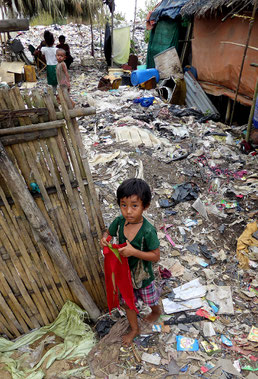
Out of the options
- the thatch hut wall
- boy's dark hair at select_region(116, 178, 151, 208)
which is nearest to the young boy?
boy's dark hair at select_region(116, 178, 151, 208)

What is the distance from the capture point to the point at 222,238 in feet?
11.8

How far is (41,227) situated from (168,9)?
10505mm

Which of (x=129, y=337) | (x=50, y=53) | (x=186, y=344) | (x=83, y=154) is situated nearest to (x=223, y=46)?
(x=50, y=53)

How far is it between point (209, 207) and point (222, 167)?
140cm

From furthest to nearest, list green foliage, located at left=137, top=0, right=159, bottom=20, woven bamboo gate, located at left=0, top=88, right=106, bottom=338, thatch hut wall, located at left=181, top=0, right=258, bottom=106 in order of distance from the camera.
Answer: green foliage, located at left=137, top=0, right=159, bottom=20 < thatch hut wall, located at left=181, top=0, right=258, bottom=106 < woven bamboo gate, located at left=0, top=88, right=106, bottom=338

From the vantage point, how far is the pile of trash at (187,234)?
215cm

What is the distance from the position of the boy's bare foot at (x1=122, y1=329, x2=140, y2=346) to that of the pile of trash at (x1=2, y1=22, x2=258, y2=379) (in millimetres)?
49

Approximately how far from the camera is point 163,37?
33.9 ft

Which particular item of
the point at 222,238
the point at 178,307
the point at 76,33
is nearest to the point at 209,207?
the point at 222,238

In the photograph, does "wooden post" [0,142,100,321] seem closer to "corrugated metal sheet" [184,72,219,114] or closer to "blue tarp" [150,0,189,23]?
"corrugated metal sheet" [184,72,219,114]

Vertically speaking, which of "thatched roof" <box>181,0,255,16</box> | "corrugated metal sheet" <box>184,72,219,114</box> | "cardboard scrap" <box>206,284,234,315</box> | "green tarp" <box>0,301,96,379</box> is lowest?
"corrugated metal sheet" <box>184,72,219,114</box>

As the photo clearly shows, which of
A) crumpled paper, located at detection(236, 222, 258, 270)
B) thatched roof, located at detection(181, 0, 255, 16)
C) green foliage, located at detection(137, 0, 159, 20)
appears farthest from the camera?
green foliage, located at detection(137, 0, 159, 20)

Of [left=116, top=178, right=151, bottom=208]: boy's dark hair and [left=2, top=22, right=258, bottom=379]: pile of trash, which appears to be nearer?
[left=116, top=178, right=151, bottom=208]: boy's dark hair

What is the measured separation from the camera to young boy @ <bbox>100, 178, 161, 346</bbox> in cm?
173
